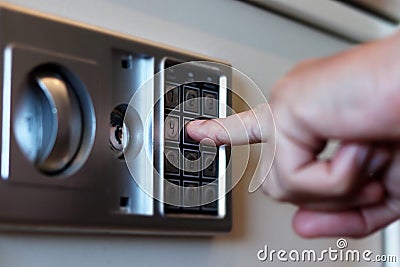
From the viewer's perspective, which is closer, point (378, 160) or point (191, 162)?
point (378, 160)

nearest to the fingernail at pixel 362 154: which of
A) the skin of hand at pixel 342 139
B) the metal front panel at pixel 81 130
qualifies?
the skin of hand at pixel 342 139

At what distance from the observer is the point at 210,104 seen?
40 cm

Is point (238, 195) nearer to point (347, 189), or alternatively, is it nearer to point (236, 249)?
point (236, 249)

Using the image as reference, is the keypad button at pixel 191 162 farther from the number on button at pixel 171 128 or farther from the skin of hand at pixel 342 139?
the skin of hand at pixel 342 139

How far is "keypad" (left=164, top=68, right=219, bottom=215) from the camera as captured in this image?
0.37 m

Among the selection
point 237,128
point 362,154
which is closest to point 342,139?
point 362,154

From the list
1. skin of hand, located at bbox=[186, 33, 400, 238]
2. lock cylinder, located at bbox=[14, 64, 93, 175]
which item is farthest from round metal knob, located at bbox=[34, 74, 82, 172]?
skin of hand, located at bbox=[186, 33, 400, 238]

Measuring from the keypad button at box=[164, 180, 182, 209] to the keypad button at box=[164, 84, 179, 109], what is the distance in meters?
0.04

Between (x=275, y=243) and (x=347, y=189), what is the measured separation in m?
0.21

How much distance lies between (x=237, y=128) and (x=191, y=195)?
55 mm

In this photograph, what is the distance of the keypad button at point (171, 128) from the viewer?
14.4 inches

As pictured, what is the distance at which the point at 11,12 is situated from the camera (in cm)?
31

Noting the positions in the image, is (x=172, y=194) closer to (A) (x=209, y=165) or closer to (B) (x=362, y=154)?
(A) (x=209, y=165)

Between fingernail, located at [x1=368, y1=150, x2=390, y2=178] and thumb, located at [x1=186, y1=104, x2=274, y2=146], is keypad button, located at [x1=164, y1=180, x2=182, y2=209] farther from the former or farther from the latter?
fingernail, located at [x1=368, y1=150, x2=390, y2=178]
